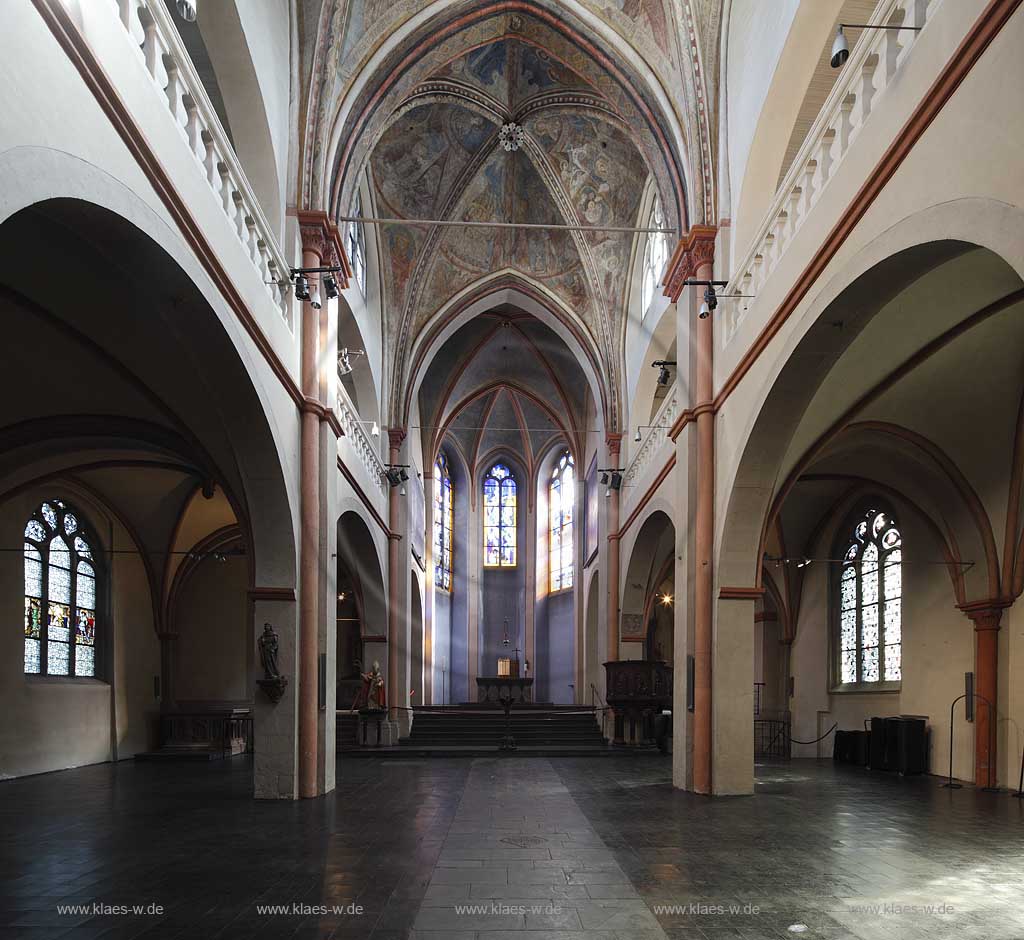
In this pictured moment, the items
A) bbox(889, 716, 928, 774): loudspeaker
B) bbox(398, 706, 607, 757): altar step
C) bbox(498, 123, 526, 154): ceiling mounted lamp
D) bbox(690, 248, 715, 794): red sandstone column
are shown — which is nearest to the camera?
bbox(690, 248, 715, 794): red sandstone column

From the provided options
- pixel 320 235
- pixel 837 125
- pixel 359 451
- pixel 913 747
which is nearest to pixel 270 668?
pixel 320 235

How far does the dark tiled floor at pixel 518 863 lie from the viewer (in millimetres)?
6137

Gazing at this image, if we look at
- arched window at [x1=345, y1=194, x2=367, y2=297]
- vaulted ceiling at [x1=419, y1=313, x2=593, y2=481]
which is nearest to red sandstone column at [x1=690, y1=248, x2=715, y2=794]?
arched window at [x1=345, y1=194, x2=367, y2=297]

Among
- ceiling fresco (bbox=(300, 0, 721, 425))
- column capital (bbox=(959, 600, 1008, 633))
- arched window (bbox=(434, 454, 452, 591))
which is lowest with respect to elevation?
column capital (bbox=(959, 600, 1008, 633))

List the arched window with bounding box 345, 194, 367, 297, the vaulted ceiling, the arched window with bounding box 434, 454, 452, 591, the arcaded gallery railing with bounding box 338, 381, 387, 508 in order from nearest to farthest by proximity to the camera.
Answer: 1. the arcaded gallery railing with bounding box 338, 381, 387, 508
2. the arched window with bounding box 345, 194, 367, 297
3. the vaulted ceiling
4. the arched window with bounding box 434, 454, 452, 591

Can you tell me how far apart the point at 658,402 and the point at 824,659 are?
6472 millimetres

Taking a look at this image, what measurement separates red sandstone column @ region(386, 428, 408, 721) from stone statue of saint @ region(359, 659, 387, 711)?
3.09ft

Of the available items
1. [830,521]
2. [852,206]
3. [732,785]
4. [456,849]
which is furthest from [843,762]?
[852,206]

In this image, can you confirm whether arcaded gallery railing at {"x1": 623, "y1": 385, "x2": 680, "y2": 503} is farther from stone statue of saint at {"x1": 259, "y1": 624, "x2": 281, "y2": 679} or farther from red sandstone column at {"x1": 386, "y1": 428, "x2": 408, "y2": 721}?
stone statue of saint at {"x1": 259, "y1": 624, "x2": 281, "y2": 679}

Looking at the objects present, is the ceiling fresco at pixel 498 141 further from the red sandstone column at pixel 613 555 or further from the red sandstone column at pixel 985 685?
the red sandstone column at pixel 985 685

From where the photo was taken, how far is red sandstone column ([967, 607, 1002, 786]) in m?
14.3

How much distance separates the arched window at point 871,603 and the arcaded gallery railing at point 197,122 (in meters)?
11.3

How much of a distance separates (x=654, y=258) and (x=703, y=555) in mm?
8425

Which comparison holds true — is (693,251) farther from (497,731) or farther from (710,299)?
(497,731)
